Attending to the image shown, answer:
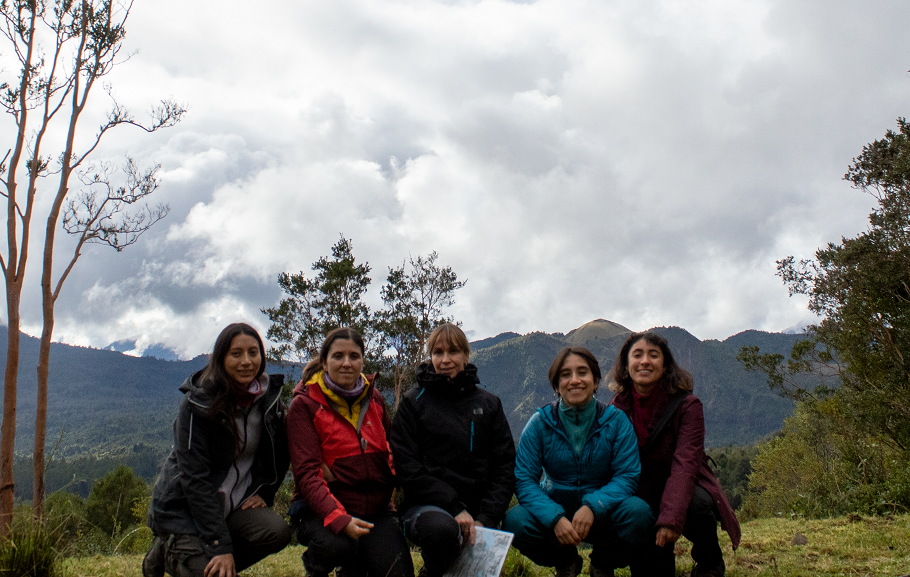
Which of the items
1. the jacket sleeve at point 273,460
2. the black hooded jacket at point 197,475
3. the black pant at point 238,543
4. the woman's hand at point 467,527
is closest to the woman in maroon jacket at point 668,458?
the woman's hand at point 467,527

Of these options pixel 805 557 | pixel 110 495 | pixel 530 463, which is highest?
pixel 530 463

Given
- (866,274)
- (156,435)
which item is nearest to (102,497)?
(866,274)

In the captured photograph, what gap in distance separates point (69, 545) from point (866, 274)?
18.7 meters

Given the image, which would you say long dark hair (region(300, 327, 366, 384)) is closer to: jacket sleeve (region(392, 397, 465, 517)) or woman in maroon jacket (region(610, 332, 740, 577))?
jacket sleeve (region(392, 397, 465, 517))

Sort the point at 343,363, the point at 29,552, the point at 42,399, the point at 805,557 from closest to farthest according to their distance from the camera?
Result: the point at 29,552, the point at 343,363, the point at 805,557, the point at 42,399

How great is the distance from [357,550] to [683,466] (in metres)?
2.14

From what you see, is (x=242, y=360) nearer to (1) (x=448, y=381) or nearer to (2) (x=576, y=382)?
(1) (x=448, y=381)

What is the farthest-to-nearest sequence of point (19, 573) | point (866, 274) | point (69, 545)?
point (866, 274)
point (69, 545)
point (19, 573)

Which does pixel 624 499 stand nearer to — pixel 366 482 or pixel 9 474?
pixel 366 482

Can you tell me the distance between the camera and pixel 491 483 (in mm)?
3746

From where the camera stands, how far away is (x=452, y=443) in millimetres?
3725

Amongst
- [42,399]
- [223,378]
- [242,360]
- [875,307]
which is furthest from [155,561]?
[875,307]

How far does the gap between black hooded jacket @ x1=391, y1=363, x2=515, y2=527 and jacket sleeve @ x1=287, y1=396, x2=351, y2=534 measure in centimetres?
50

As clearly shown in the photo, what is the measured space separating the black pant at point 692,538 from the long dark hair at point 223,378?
2.74m
